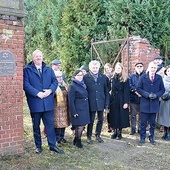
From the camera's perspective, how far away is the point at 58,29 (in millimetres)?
10805

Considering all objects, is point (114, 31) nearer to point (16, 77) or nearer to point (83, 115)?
point (83, 115)

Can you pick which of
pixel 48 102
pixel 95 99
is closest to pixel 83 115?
pixel 95 99

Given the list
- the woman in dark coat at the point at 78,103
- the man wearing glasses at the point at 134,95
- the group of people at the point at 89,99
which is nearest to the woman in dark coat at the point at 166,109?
the group of people at the point at 89,99

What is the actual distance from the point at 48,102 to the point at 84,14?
211 inches

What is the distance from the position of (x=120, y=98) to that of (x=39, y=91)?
2.10m

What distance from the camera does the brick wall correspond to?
457cm

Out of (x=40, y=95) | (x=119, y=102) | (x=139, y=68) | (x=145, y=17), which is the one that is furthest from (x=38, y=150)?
(x=145, y=17)

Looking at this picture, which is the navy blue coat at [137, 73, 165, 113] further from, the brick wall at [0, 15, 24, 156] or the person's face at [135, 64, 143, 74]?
the brick wall at [0, 15, 24, 156]

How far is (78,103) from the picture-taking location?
17.6 ft

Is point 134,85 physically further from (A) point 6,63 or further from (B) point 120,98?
(A) point 6,63

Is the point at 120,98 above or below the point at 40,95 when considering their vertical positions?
below

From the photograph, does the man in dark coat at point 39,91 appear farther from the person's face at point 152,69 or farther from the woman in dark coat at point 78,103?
the person's face at point 152,69

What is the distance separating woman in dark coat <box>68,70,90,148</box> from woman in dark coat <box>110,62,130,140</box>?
0.91m

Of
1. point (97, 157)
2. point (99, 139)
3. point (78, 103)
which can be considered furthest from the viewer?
point (99, 139)
